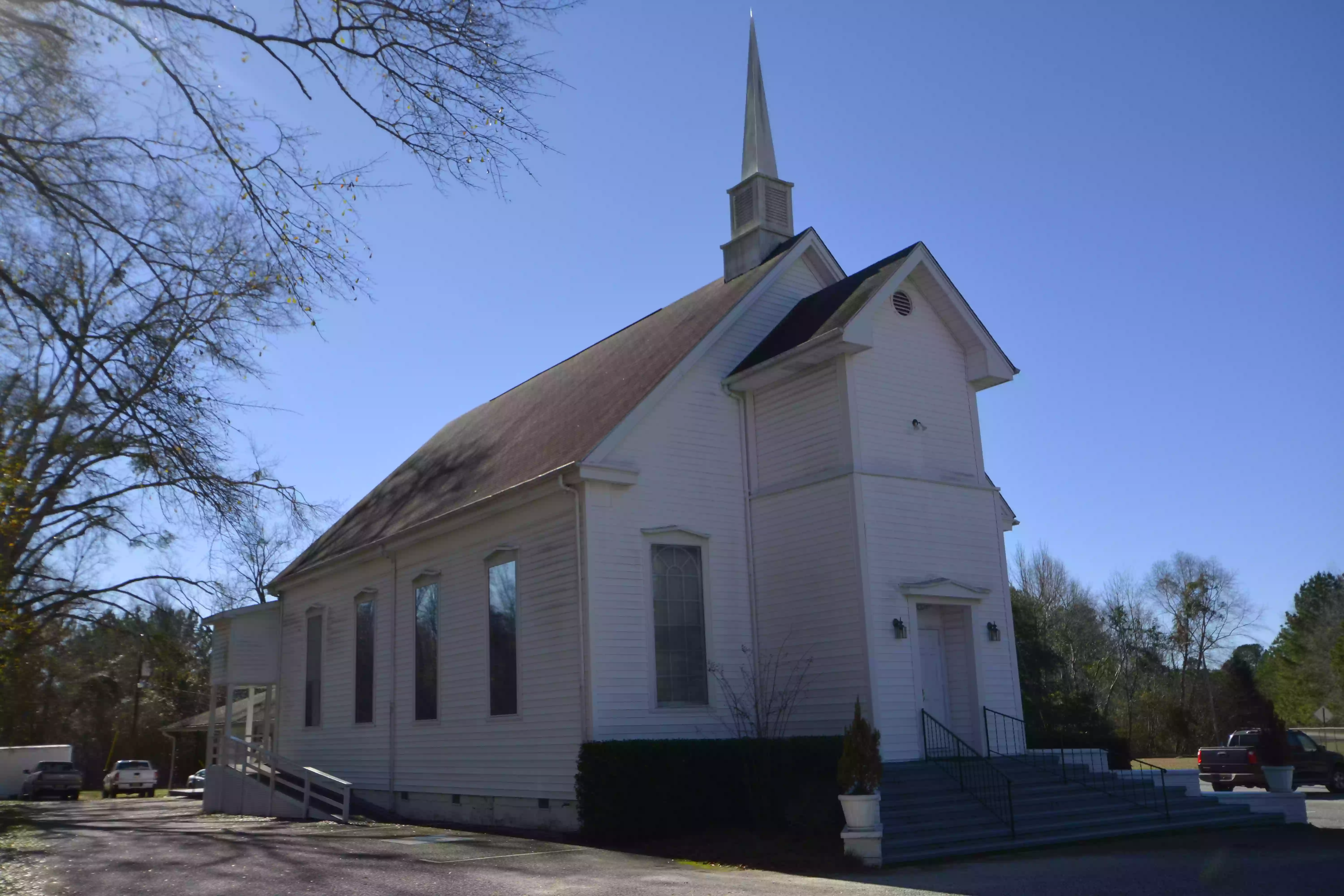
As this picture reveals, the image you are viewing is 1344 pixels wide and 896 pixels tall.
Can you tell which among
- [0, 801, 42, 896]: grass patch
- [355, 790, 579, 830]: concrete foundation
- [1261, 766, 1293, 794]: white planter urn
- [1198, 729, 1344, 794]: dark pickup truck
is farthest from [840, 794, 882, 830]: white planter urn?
[1198, 729, 1344, 794]: dark pickup truck

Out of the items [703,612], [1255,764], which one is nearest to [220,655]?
[703,612]

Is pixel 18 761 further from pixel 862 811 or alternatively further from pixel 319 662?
pixel 862 811

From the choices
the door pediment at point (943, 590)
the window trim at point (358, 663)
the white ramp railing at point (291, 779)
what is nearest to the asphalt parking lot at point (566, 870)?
the white ramp railing at point (291, 779)

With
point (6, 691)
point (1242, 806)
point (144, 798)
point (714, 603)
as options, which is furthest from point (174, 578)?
point (6, 691)

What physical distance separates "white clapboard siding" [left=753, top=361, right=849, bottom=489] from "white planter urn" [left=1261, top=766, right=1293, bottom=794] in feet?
27.0

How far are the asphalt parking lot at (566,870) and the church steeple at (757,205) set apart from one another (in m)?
11.1

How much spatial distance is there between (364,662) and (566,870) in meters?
11.4

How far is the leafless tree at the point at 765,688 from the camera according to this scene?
1596 centimetres

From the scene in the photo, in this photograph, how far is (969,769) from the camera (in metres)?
15.0

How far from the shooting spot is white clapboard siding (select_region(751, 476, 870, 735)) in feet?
50.4

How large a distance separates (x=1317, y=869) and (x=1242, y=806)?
5397mm

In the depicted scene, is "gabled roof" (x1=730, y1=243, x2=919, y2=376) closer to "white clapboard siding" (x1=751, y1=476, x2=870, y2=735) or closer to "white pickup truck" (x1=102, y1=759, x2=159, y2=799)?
"white clapboard siding" (x1=751, y1=476, x2=870, y2=735)

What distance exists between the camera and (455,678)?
18641 millimetres

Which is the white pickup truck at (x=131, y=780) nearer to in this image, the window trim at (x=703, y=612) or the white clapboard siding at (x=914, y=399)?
the window trim at (x=703, y=612)
